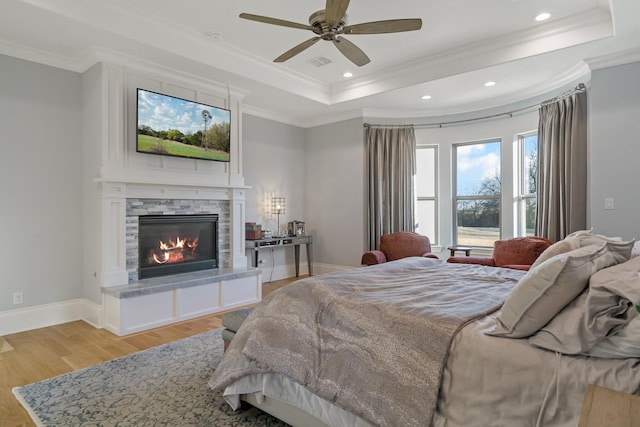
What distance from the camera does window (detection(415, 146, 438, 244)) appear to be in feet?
20.5

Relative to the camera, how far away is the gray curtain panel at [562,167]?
4.22m

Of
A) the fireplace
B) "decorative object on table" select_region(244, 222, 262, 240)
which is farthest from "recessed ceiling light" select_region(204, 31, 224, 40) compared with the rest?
"decorative object on table" select_region(244, 222, 262, 240)

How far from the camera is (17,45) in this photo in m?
3.62

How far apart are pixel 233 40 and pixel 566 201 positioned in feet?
14.2

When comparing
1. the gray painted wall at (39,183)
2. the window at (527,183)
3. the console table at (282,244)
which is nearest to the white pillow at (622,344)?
the window at (527,183)

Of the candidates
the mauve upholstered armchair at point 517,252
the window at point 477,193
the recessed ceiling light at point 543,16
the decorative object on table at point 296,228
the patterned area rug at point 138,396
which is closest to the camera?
→ the patterned area rug at point 138,396

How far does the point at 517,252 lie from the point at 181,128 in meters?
4.35

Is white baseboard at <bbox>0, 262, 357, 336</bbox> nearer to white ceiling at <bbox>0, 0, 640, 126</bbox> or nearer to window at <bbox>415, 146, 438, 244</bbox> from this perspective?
white ceiling at <bbox>0, 0, 640, 126</bbox>

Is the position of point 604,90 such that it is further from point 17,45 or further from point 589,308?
point 17,45

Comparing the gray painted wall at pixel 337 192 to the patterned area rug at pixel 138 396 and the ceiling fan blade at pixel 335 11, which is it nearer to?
the ceiling fan blade at pixel 335 11

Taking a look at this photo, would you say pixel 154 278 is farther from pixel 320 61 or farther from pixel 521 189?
pixel 521 189

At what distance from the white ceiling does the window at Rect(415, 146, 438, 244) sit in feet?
3.95

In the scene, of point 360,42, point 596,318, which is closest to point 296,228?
point 360,42

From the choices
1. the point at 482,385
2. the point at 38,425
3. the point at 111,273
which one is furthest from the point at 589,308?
the point at 111,273
